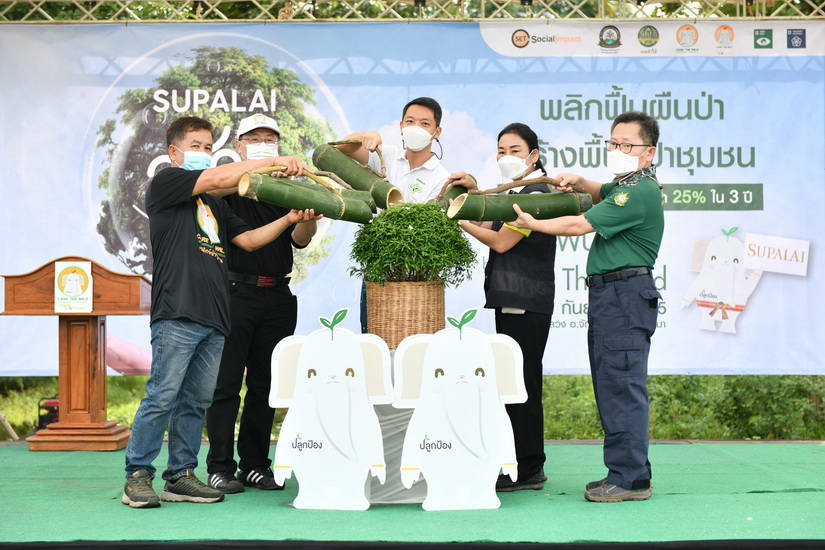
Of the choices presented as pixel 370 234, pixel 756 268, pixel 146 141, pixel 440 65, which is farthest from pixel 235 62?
pixel 756 268

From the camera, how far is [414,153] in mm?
4621

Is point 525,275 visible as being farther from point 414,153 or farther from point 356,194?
point 356,194

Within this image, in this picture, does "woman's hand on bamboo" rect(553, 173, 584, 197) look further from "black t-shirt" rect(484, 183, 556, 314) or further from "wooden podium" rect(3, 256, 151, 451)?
"wooden podium" rect(3, 256, 151, 451)

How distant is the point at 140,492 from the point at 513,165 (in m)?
2.24

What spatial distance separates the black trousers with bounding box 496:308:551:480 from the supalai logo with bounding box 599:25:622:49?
2.58 meters

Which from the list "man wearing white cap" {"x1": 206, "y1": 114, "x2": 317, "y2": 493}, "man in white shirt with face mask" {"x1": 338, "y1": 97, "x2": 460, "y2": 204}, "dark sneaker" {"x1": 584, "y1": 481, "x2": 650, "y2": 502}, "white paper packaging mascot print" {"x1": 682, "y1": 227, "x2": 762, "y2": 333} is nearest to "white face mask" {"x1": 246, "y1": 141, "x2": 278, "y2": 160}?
"man wearing white cap" {"x1": 206, "y1": 114, "x2": 317, "y2": 493}

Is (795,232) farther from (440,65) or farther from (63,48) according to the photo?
(63,48)

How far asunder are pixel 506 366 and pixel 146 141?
3.53 m

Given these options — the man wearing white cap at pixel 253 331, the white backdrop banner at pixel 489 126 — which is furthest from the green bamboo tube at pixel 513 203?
the white backdrop banner at pixel 489 126

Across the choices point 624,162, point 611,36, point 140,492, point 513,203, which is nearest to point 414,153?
point 513,203

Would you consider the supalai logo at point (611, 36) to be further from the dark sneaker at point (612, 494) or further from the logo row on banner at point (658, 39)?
the dark sneaker at point (612, 494)

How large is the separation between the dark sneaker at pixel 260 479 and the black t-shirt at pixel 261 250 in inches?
37.6

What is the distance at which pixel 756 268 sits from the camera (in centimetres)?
625

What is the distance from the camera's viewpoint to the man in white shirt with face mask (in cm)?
452
